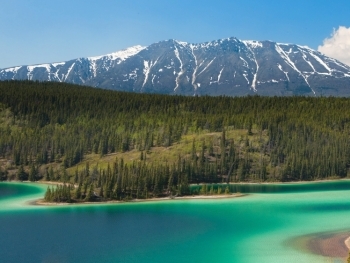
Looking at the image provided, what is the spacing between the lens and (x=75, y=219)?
74.6 m

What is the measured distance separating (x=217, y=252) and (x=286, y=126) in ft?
372

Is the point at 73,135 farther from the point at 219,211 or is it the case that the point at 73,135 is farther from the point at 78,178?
the point at 219,211

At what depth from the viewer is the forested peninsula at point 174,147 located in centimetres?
11668

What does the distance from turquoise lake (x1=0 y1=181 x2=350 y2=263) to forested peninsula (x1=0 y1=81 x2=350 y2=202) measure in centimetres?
1597

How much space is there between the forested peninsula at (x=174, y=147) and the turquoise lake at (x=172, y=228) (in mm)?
15972

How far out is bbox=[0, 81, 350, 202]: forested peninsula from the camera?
116681 mm

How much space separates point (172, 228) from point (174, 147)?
8168cm

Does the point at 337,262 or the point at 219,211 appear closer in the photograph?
the point at 337,262

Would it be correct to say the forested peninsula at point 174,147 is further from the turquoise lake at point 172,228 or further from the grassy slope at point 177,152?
the turquoise lake at point 172,228

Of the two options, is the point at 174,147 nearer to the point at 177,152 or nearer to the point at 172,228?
the point at 177,152

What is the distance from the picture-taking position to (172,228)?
2596 inches

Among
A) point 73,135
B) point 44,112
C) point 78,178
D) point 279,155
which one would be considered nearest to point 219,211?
point 78,178

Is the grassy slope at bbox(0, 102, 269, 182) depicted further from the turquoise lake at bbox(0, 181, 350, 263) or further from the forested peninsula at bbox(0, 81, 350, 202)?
the turquoise lake at bbox(0, 181, 350, 263)

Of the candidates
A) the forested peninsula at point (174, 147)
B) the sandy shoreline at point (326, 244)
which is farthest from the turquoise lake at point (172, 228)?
the forested peninsula at point (174, 147)
